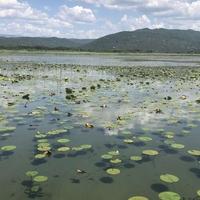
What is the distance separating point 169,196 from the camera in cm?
572

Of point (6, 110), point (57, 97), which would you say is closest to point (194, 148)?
point (6, 110)

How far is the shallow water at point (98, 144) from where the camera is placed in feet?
20.2

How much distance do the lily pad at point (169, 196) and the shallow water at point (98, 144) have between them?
0.42ft

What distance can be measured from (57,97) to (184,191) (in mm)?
10308

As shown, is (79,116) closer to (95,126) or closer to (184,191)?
(95,126)

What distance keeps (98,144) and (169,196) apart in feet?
10.4

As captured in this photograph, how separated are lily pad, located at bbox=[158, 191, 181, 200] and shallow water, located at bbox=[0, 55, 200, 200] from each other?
13cm

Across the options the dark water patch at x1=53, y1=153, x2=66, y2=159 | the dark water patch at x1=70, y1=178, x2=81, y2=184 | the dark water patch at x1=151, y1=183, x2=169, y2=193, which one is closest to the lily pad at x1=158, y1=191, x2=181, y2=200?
the dark water patch at x1=151, y1=183, x2=169, y2=193

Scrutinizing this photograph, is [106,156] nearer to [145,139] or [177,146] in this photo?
[145,139]

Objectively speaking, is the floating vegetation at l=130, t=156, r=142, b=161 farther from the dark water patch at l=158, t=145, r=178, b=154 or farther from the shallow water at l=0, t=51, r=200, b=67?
the shallow water at l=0, t=51, r=200, b=67

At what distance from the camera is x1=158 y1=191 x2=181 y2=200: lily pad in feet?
18.6

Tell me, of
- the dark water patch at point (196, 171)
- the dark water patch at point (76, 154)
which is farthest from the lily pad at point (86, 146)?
the dark water patch at point (196, 171)

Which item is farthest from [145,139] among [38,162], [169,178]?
[38,162]

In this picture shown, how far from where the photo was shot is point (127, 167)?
7.14 m
